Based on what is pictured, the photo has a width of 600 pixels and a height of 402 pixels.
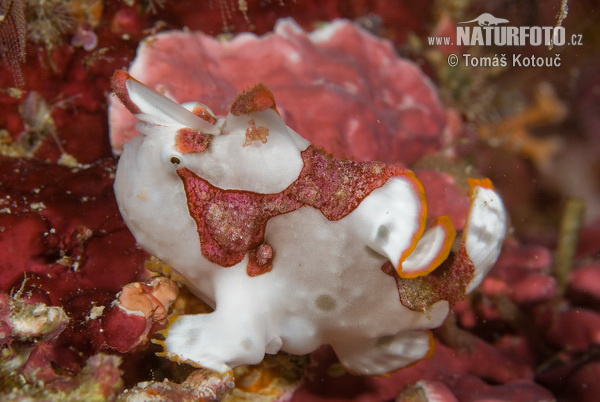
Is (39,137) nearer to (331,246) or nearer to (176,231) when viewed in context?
(176,231)

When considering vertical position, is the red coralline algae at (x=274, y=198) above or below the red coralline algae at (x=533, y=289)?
above

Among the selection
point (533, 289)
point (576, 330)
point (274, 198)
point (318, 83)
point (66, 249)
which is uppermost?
point (318, 83)

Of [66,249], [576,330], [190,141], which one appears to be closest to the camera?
[190,141]

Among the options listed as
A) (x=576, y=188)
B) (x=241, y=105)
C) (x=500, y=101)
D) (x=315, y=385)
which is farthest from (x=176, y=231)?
(x=576, y=188)

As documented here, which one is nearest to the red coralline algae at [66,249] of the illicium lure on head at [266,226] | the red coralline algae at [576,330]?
the illicium lure on head at [266,226]

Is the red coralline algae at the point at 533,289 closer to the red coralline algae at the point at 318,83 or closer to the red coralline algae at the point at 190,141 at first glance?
the red coralline algae at the point at 318,83

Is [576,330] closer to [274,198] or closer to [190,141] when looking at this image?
[274,198]

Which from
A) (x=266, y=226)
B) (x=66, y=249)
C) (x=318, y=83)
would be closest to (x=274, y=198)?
(x=266, y=226)
